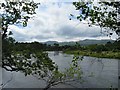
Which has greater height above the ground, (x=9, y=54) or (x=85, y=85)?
(x=9, y=54)

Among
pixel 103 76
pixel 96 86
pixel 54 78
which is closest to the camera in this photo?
pixel 54 78

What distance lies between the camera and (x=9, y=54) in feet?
9.46

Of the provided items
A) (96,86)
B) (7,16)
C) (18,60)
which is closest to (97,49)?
(18,60)

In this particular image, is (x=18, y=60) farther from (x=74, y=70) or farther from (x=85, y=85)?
(x=85, y=85)

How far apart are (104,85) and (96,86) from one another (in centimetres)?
59

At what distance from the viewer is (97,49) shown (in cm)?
288

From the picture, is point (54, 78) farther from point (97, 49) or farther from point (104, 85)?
point (104, 85)

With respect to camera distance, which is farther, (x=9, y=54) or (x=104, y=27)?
(x=9, y=54)

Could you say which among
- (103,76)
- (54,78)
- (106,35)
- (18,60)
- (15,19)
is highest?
(15,19)

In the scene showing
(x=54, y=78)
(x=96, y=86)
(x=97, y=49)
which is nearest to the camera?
(x=97, y=49)

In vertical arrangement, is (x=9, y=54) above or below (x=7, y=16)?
below

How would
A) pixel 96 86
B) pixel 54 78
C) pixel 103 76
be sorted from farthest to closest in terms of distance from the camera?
pixel 103 76
pixel 96 86
pixel 54 78

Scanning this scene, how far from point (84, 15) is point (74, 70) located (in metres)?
0.77

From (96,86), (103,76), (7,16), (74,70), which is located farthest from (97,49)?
(103,76)
